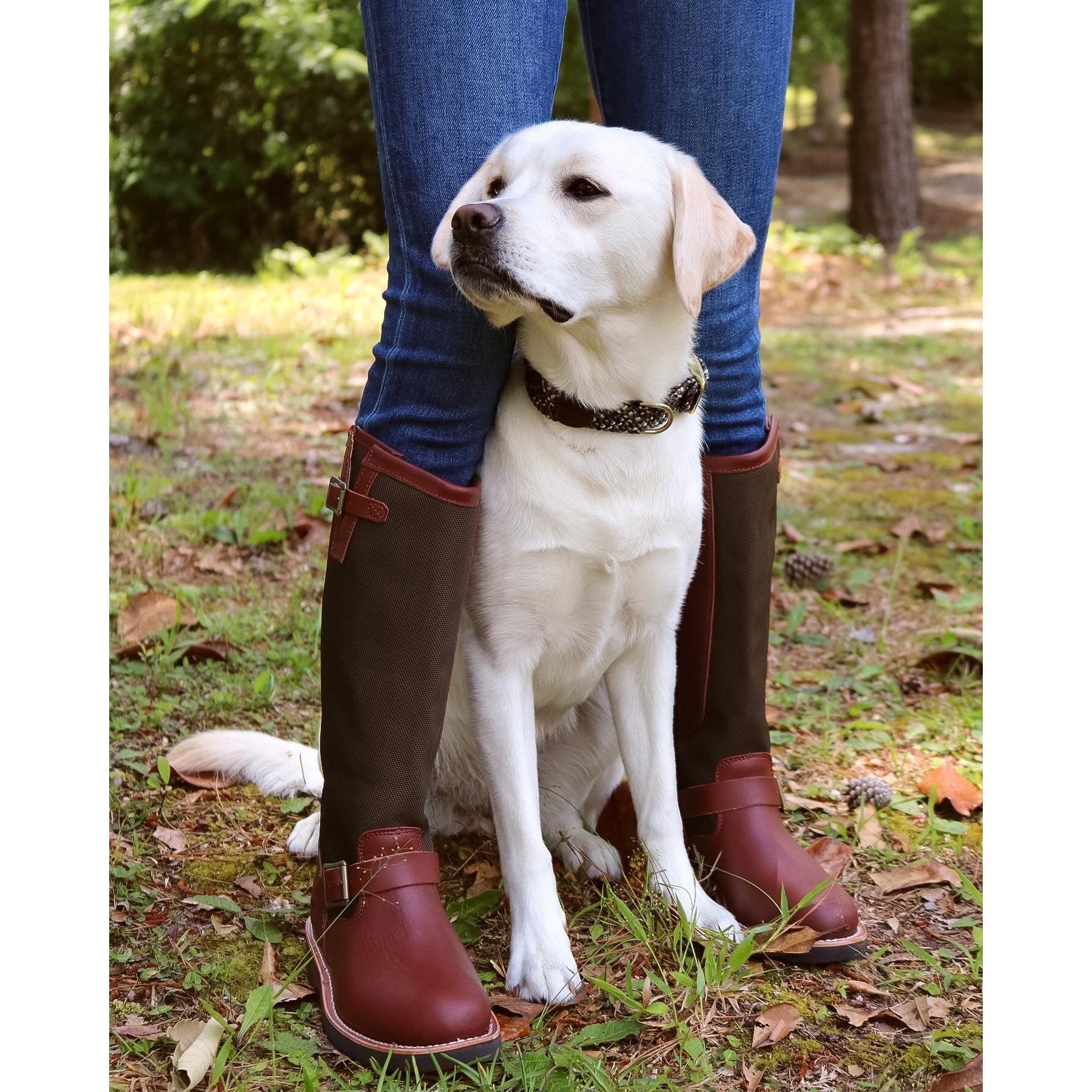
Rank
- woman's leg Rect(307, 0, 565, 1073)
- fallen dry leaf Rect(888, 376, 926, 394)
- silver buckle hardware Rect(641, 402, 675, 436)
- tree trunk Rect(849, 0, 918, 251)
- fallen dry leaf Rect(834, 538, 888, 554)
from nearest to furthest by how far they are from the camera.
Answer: woman's leg Rect(307, 0, 565, 1073) → silver buckle hardware Rect(641, 402, 675, 436) → fallen dry leaf Rect(834, 538, 888, 554) → fallen dry leaf Rect(888, 376, 926, 394) → tree trunk Rect(849, 0, 918, 251)

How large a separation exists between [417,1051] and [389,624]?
1.77 feet

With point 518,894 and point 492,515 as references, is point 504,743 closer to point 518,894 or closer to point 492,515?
point 518,894

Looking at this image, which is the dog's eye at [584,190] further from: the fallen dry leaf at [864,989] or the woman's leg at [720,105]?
the fallen dry leaf at [864,989]

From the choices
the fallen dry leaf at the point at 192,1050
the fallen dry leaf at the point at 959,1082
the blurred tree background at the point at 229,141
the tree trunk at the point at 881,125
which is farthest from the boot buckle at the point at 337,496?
the blurred tree background at the point at 229,141

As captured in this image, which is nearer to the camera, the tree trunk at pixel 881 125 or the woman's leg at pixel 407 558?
the woman's leg at pixel 407 558

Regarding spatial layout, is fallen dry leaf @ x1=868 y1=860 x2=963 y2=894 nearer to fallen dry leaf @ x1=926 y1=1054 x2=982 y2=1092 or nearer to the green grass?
the green grass

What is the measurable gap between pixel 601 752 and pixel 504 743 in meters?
0.35

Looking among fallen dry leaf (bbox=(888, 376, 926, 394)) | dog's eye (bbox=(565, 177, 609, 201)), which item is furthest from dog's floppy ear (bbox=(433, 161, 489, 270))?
fallen dry leaf (bbox=(888, 376, 926, 394))

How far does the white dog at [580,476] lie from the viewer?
1.72 metres

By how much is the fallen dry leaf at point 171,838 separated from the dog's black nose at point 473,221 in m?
1.10

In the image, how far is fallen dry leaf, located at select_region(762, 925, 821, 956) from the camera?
179 centimetres

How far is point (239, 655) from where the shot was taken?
110 inches

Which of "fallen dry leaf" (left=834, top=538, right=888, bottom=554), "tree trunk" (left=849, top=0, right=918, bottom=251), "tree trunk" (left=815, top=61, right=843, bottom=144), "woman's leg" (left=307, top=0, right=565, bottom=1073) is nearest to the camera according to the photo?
"woman's leg" (left=307, top=0, right=565, bottom=1073)

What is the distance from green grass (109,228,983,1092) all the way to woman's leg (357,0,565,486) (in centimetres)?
74
